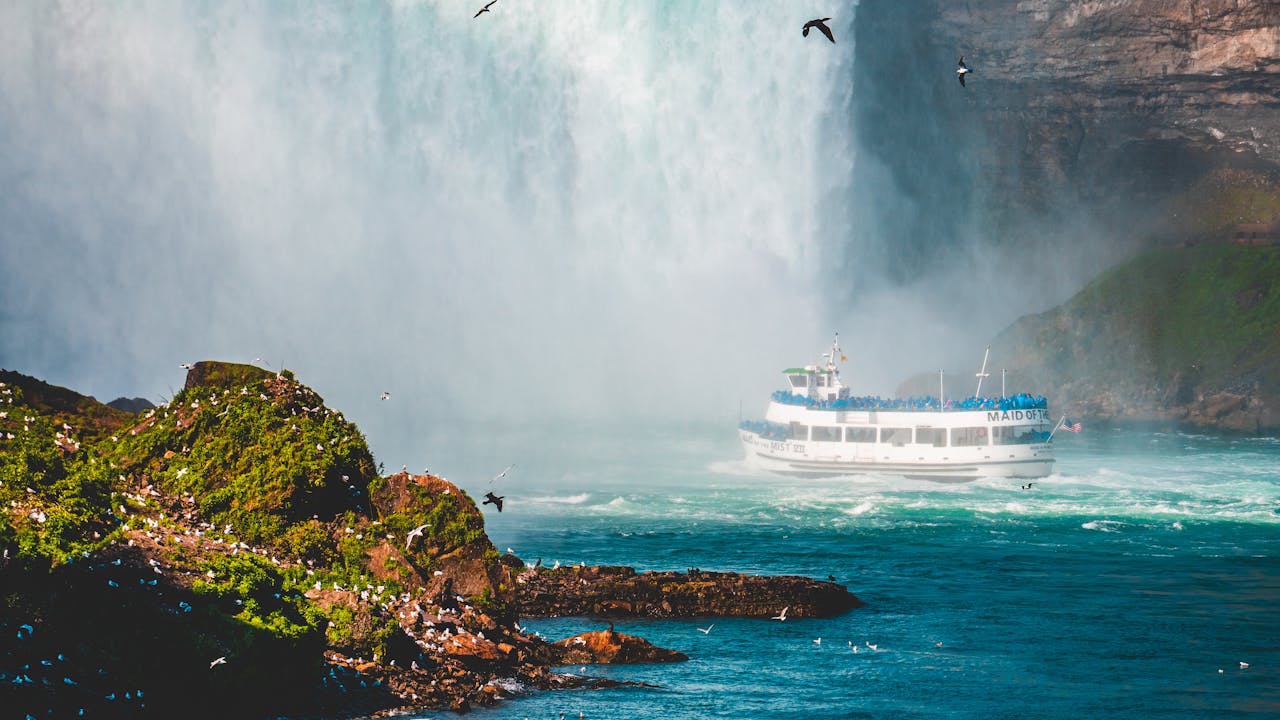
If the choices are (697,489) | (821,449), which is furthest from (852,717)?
(821,449)

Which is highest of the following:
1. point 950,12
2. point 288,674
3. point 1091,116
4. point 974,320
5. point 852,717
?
point 950,12

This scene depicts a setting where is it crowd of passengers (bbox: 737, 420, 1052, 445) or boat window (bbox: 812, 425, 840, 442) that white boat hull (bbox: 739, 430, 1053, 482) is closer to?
crowd of passengers (bbox: 737, 420, 1052, 445)

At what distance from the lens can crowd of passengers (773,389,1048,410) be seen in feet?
241

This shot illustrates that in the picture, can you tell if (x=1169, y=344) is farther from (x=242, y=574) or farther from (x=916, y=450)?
(x=242, y=574)

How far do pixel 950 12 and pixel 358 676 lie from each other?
4939 inches

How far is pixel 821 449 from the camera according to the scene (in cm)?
7706

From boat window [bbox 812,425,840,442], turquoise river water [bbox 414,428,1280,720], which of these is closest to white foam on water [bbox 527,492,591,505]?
turquoise river water [bbox 414,428,1280,720]

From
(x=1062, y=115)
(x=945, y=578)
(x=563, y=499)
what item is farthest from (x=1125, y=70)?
(x=945, y=578)

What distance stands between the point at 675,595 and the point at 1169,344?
103 meters

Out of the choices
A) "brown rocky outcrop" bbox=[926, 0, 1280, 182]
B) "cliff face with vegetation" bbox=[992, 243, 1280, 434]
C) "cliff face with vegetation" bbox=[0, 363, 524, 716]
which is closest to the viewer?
"cliff face with vegetation" bbox=[0, 363, 524, 716]

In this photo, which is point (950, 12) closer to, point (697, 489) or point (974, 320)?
point (974, 320)

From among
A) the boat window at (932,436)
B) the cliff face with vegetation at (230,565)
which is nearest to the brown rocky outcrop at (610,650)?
the cliff face with vegetation at (230,565)

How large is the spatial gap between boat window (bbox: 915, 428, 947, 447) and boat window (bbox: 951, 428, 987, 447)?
2.13 ft

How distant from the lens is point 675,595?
36719 millimetres
